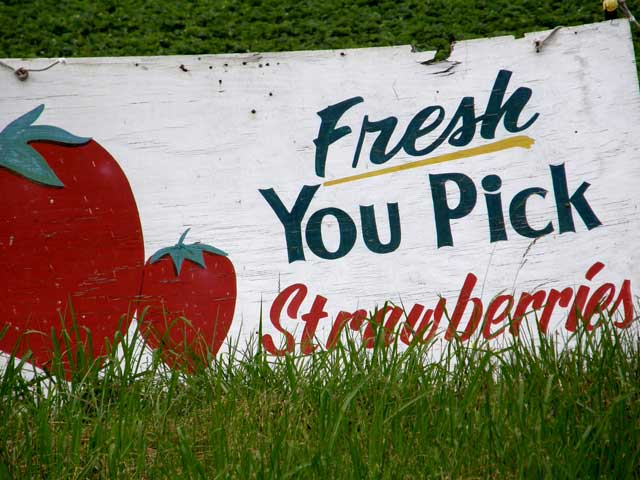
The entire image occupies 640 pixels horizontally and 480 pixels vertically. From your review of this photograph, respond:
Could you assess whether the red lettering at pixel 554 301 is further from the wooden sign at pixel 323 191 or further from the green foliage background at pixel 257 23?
the green foliage background at pixel 257 23

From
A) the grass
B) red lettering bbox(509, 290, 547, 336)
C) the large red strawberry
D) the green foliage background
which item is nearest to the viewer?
the grass

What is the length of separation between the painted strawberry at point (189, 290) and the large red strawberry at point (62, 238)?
8 centimetres

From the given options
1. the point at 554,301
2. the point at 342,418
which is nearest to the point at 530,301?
the point at 554,301

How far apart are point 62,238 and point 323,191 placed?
119 cm

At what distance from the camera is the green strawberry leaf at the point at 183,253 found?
3680mm

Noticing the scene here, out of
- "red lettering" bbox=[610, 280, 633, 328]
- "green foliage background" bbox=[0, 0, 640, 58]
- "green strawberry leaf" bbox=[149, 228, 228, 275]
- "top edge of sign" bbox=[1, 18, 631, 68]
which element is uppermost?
"green foliage background" bbox=[0, 0, 640, 58]

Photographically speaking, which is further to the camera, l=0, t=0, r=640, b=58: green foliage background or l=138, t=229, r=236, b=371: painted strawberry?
l=0, t=0, r=640, b=58: green foliage background

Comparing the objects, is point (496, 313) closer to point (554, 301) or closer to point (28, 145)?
point (554, 301)

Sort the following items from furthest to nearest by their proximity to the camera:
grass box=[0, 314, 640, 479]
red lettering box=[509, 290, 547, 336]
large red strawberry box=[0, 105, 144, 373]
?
red lettering box=[509, 290, 547, 336] < large red strawberry box=[0, 105, 144, 373] < grass box=[0, 314, 640, 479]

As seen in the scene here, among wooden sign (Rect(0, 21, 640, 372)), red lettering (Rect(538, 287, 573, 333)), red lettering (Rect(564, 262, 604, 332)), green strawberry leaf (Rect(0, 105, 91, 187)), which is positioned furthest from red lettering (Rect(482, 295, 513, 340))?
green strawberry leaf (Rect(0, 105, 91, 187))

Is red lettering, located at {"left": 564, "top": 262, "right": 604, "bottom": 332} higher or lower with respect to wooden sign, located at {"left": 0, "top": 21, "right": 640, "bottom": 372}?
lower

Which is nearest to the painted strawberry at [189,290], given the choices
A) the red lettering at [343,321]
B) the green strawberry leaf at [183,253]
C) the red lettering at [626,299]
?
the green strawberry leaf at [183,253]

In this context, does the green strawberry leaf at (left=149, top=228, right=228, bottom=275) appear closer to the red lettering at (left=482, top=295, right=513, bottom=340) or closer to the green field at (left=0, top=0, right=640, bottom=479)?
the green field at (left=0, top=0, right=640, bottom=479)

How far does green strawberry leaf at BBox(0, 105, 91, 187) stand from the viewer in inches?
143
